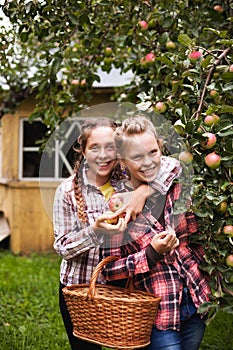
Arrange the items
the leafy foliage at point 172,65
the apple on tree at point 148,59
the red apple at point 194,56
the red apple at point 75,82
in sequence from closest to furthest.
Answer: the leafy foliage at point 172,65 → the red apple at point 194,56 → the apple on tree at point 148,59 → the red apple at point 75,82

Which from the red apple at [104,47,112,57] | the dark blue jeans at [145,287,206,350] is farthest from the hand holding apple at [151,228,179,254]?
the red apple at [104,47,112,57]

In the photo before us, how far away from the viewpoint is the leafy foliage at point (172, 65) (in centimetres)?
187

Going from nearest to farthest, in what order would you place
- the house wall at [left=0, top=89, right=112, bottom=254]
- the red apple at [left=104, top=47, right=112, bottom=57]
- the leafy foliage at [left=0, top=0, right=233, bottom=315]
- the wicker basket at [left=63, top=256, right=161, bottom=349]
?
1. the wicker basket at [left=63, top=256, right=161, bottom=349]
2. the leafy foliage at [left=0, top=0, right=233, bottom=315]
3. the red apple at [left=104, top=47, right=112, bottom=57]
4. the house wall at [left=0, top=89, right=112, bottom=254]

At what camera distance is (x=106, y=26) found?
3234 millimetres

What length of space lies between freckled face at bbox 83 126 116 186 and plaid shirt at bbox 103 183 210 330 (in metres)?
0.18

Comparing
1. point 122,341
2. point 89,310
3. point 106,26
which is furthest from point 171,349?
point 106,26

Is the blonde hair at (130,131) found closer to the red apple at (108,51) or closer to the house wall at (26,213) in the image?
the red apple at (108,51)

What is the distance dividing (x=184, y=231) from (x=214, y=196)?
187 mm

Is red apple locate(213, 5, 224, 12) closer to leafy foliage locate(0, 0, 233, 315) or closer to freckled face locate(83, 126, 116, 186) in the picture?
leafy foliage locate(0, 0, 233, 315)

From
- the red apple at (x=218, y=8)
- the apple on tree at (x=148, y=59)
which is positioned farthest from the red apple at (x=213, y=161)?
the red apple at (x=218, y=8)

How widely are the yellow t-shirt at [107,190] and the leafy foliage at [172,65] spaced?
28 centimetres

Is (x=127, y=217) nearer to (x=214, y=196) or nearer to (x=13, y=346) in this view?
(x=214, y=196)

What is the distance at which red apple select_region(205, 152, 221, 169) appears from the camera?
1.83 meters

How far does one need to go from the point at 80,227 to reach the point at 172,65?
769 mm
